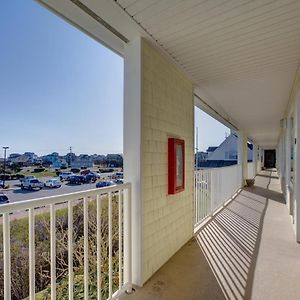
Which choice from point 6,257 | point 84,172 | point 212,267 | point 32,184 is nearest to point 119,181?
point 84,172

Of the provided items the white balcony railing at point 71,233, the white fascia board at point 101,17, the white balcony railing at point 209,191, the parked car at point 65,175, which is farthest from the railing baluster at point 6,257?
the white balcony railing at point 209,191

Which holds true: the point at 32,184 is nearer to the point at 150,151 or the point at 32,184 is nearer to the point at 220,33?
the point at 150,151

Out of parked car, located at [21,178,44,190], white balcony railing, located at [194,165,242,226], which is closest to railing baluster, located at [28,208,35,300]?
parked car, located at [21,178,44,190]

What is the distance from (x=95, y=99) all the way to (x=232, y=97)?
4069 millimetres

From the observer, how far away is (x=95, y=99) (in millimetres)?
7148

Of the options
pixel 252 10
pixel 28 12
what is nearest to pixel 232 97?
pixel 252 10

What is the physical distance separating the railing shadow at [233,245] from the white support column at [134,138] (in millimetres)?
967

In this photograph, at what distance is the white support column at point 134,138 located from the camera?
Answer: 2.44m

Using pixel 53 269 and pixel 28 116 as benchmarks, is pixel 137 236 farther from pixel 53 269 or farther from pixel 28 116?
pixel 28 116

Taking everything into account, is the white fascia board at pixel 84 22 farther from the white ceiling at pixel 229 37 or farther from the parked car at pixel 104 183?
the parked car at pixel 104 183

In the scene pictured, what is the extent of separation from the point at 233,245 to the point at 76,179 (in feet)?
8.24

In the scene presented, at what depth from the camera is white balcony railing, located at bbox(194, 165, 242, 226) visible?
455 centimetres

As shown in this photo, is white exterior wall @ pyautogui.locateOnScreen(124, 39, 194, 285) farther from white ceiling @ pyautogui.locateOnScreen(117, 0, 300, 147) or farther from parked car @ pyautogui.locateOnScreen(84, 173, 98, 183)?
parked car @ pyautogui.locateOnScreen(84, 173, 98, 183)

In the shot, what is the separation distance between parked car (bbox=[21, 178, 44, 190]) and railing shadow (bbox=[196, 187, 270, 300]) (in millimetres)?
2053
